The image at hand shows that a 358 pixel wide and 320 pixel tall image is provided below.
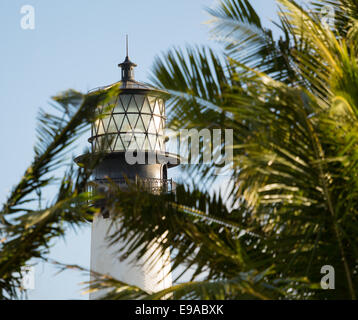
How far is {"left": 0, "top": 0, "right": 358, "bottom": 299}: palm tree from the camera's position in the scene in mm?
4031

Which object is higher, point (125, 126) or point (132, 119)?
point (132, 119)

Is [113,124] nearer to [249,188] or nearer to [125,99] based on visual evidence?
Result: [125,99]

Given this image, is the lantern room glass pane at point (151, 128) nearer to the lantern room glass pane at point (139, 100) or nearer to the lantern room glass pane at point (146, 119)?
the lantern room glass pane at point (146, 119)

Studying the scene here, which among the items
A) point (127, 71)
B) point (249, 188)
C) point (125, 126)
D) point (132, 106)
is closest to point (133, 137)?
point (125, 126)

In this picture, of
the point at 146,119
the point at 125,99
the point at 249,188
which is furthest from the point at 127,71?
the point at 249,188

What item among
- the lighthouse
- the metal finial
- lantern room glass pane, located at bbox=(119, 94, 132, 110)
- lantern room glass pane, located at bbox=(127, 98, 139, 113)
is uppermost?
the metal finial

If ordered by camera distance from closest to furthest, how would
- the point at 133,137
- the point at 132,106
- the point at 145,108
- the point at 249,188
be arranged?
the point at 249,188 < the point at 133,137 < the point at 132,106 < the point at 145,108

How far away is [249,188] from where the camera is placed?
461 centimetres

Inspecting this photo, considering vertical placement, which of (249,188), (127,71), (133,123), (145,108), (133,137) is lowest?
(249,188)

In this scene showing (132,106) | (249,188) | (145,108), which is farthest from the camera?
(145,108)

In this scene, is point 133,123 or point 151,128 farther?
point 151,128

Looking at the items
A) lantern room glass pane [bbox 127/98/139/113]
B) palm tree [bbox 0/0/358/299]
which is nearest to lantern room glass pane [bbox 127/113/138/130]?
lantern room glass pane [bbox 127/98/139/113]

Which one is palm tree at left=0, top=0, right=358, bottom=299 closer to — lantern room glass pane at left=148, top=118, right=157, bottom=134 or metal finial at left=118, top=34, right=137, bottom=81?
lantern room glass pane at left=148, top=118, right=157, bottom=134
